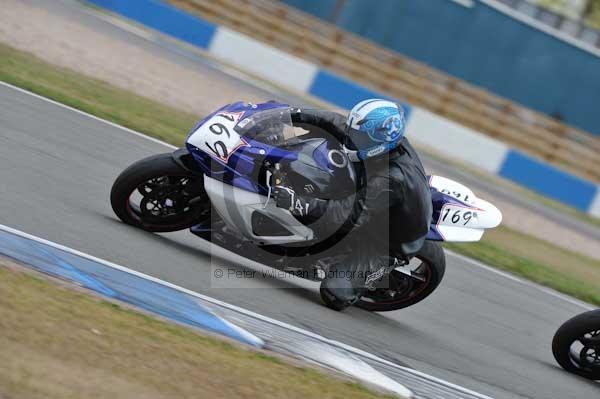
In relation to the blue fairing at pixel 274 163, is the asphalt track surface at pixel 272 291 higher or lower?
lower

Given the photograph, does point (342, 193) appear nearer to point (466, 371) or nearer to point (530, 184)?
point (466, 371)

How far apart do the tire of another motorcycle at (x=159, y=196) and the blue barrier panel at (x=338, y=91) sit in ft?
51.7

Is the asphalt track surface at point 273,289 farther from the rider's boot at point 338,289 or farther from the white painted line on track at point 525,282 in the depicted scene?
the white painted line on track at point 525,282

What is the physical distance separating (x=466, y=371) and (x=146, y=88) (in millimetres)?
9629

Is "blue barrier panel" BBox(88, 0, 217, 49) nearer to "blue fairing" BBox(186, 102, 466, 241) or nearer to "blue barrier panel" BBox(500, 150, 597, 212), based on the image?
"blue barrier panel" BBox(500, 150, 597, 212)

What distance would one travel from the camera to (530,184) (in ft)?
74.4

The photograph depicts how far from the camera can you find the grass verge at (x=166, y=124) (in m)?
11.9

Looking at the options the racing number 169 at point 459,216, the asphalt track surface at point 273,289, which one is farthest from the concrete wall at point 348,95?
the racing number 169 at point 459,216

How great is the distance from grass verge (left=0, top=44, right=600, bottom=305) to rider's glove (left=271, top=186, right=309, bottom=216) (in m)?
4.96

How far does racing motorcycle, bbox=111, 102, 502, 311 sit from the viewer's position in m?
7.11

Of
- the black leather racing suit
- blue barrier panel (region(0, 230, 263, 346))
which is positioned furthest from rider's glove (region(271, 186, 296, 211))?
blue barrier panel (region(0, 230, 263, 346))

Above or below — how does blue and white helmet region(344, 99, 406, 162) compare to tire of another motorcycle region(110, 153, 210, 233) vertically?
above

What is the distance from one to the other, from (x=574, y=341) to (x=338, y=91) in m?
15.5

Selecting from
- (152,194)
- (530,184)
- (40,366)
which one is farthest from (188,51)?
(40,366)
